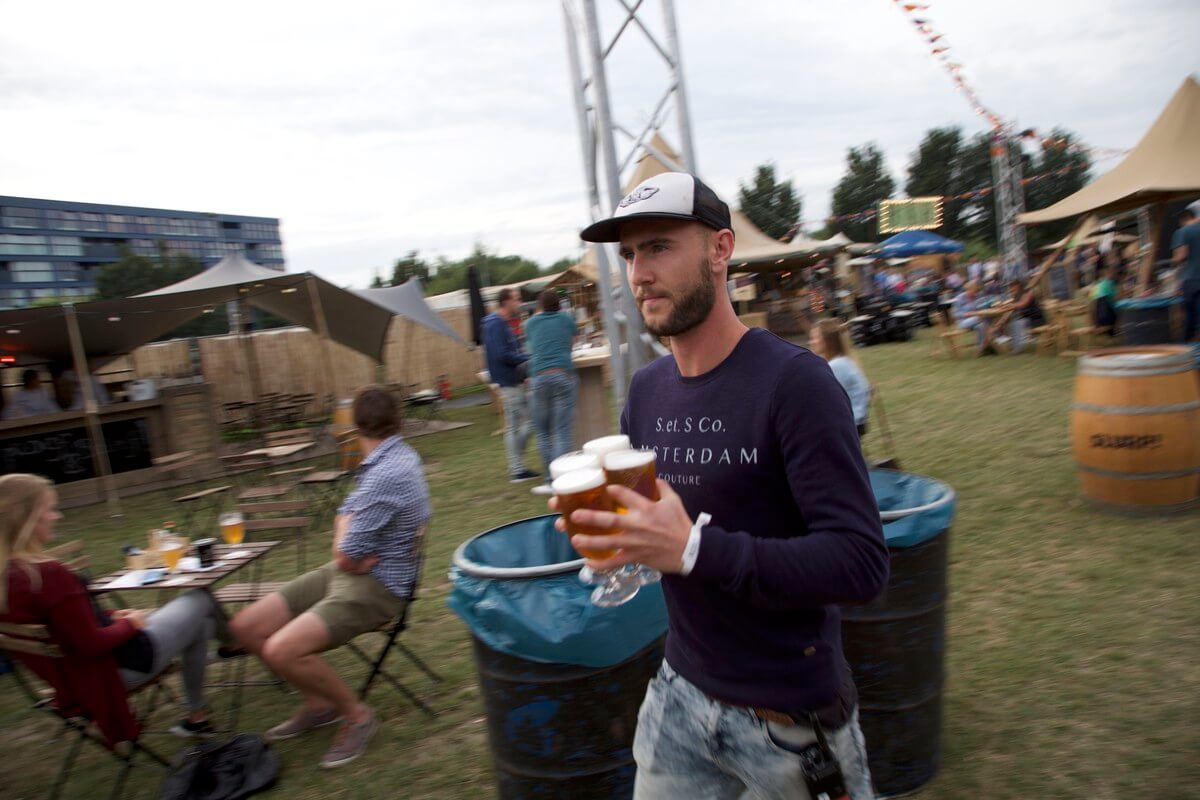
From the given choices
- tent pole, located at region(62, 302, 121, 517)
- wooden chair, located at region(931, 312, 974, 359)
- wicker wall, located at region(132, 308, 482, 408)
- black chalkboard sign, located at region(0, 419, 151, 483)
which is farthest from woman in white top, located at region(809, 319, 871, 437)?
wicker wall, located at region(132, 308, 482, 408)

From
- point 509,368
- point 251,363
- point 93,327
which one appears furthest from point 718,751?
point 251,363

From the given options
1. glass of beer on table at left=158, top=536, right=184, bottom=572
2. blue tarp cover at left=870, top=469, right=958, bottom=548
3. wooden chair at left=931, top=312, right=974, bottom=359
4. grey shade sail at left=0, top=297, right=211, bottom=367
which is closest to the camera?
blue tarp cover at left=870, top=469, right=958, bottom=548

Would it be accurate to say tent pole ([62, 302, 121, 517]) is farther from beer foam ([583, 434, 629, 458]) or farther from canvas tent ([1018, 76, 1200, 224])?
canvas tent ([1018, 76, 1200, 224])

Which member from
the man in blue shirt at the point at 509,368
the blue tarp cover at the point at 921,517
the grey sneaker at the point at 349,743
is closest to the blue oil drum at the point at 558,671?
the blue tarp cover at the point at 921,517

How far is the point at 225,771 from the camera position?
3.41m

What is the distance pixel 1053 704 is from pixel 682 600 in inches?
98.4

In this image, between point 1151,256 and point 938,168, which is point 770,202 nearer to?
point 938,168

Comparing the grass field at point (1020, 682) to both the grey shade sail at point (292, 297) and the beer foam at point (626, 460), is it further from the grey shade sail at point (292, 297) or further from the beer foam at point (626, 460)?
the grey shade sail at point (292, 297)

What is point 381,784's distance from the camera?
332 cm

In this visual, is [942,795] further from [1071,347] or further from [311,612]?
[1071,347]

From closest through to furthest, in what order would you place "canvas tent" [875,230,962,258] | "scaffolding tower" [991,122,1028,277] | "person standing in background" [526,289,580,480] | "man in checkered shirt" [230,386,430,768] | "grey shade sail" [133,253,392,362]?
"man in checkered shirt" [230,386,430,768], "person standing in background" [526,289,580,480], "grey shade sail" [133,253,392,362], "scaffolding tower" [991,122,1028,277], "canvas tent" [875,230,962,258]

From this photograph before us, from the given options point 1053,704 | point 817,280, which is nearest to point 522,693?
point 1053,704

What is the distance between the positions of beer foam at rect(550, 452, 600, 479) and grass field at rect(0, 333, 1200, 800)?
2.28m

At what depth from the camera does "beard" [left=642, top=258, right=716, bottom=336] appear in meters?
1.40
